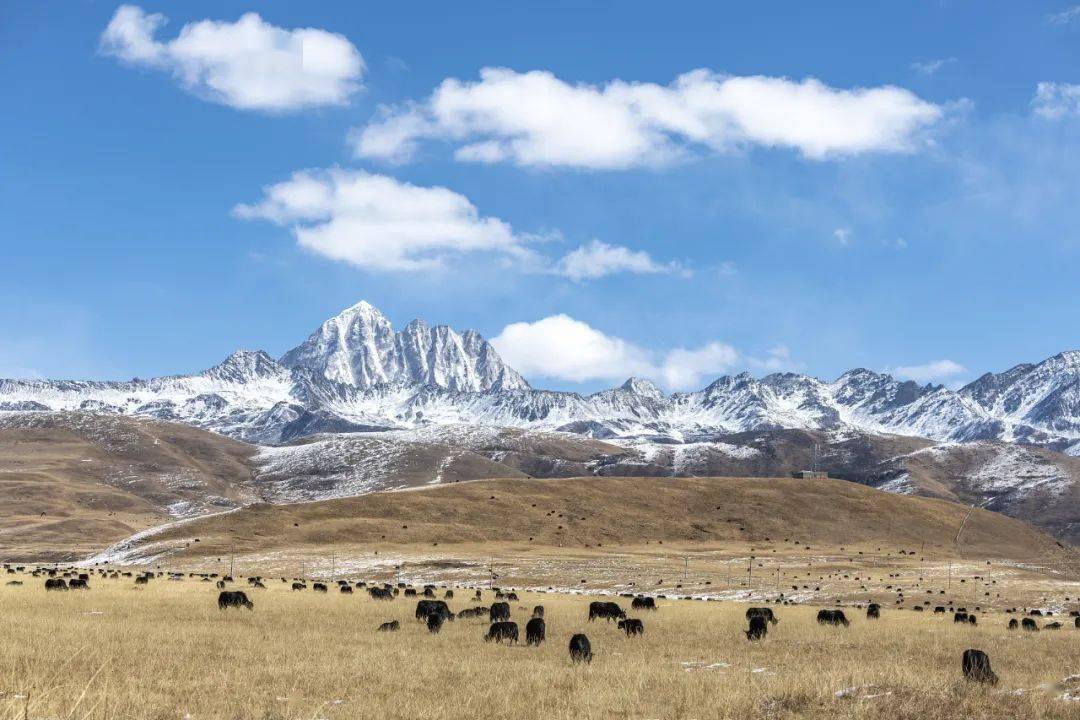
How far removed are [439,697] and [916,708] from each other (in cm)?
857

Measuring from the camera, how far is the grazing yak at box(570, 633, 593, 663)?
912 inches

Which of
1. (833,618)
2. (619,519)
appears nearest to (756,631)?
(833,618)

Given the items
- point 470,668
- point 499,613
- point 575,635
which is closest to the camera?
point 470,668

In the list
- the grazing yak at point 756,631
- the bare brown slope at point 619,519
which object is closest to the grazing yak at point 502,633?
the grazing yak at point 756,631

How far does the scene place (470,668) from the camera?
2058cm

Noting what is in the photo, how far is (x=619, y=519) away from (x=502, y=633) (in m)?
122

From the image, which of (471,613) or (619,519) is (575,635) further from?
(619,519)

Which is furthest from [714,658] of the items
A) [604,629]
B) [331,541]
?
[331,541]

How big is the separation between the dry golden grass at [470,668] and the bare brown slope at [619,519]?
87.3 meters

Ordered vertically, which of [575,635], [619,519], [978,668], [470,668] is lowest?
[619,519]

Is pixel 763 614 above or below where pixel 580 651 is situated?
below

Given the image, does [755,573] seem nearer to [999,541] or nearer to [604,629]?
[604,629]

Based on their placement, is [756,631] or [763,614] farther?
[763,614]

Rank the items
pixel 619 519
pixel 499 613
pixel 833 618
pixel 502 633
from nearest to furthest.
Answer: pixel 502 633, pixel 499 613, pixel 833 618, pixel 619 519
